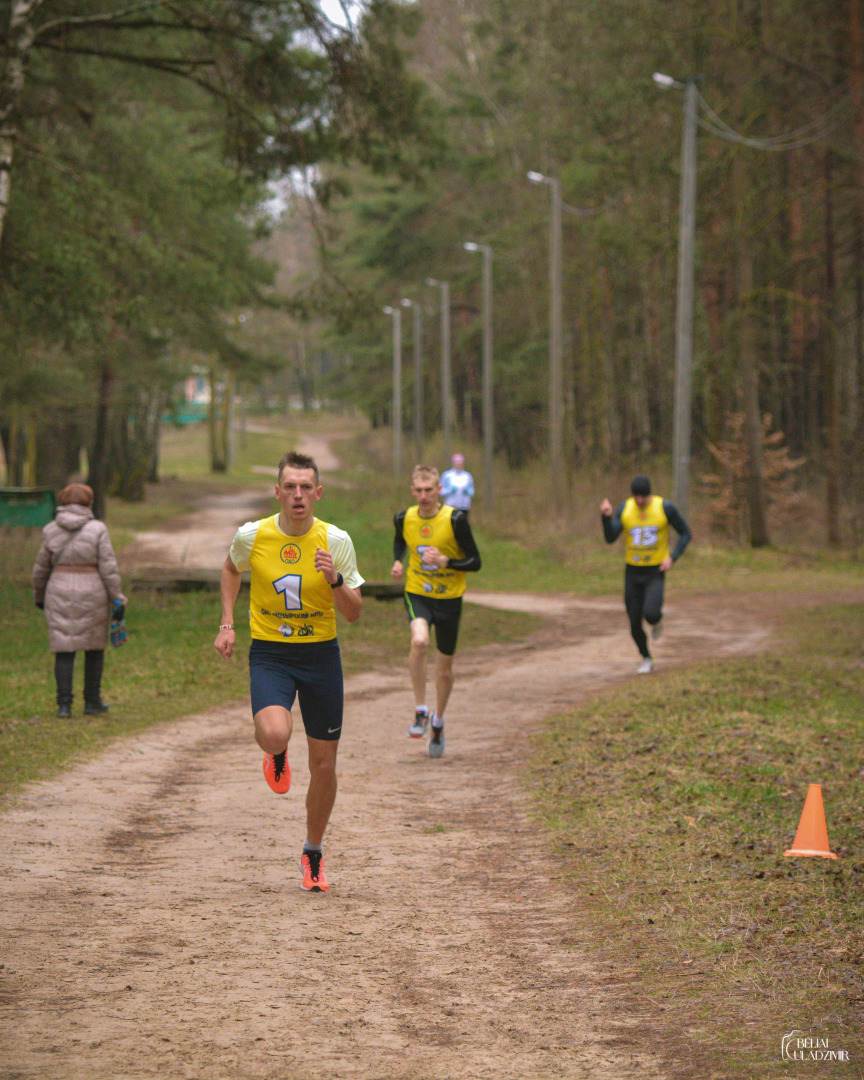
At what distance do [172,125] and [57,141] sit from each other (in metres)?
4.46

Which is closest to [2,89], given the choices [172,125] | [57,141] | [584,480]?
[57,141]

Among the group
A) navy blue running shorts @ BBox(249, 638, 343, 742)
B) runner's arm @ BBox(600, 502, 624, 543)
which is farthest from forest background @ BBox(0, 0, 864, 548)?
navy blue running shorts @ BBox(249, 638, 343, 742)

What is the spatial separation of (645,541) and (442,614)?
157 inches

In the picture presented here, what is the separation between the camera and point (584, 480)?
127 feet

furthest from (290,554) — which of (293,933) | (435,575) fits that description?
(435,575)

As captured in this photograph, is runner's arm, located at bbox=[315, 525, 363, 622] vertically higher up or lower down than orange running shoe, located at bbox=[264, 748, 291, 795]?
higher up

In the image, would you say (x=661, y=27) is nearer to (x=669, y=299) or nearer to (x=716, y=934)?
(x=669, y=299)

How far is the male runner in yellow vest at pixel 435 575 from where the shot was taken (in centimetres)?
1017

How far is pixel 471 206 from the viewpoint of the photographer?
58.0 metres

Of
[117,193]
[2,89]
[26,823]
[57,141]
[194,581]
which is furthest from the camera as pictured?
[57,141]

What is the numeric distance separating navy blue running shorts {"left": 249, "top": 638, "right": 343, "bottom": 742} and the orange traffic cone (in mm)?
2604

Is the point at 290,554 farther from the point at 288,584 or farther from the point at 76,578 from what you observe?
the point at 76,578

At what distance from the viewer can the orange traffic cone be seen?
704 cm

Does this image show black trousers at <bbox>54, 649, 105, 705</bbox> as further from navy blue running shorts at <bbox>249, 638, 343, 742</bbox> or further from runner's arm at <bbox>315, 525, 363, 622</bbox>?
runner's arm at <bbox>315, 525, 363, 622</bbox>
